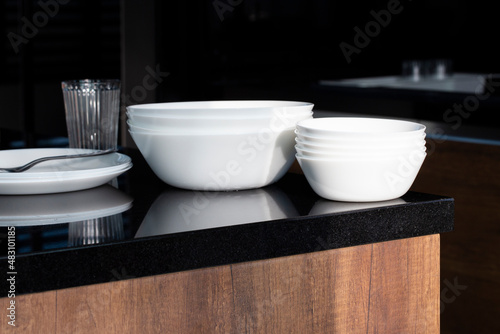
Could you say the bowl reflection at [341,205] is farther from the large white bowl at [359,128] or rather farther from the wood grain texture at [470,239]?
the wood grain texture at [470,239]

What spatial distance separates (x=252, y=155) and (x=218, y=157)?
5cm

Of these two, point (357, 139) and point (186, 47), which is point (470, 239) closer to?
point (357, 139)

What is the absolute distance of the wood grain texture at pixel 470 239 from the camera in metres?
2.25

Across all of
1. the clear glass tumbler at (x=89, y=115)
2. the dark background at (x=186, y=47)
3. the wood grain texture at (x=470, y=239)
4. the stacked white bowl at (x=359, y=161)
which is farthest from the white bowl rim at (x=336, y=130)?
the dark background at (x=186, y=47)

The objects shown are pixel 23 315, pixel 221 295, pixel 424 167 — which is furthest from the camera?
pixel 424 167

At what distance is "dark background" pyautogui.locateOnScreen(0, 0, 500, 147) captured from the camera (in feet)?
12.5

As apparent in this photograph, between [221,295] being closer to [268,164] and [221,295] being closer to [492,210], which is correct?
[268,164]

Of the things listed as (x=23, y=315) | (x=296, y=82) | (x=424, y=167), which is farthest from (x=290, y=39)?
(x=23, y=315)

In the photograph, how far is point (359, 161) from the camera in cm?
96

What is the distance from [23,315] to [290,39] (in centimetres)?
347

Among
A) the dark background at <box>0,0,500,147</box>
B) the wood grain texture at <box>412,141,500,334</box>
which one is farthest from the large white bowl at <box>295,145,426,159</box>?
the dark background at <box>0,0,500,147</box>

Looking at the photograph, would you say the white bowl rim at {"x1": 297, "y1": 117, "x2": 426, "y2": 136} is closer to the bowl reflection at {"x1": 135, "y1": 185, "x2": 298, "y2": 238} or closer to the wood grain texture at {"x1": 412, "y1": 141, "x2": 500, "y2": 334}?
the bowl reflection at {"x1": 135, "y1": 185, "x2": 298, "y2": 238}

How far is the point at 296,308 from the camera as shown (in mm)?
958

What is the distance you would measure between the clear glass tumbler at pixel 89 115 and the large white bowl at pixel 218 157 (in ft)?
0.76
